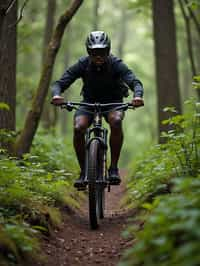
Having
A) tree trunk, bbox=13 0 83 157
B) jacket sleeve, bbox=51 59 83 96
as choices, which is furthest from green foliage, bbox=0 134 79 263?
tree trunk, bbox=13 0 83 157

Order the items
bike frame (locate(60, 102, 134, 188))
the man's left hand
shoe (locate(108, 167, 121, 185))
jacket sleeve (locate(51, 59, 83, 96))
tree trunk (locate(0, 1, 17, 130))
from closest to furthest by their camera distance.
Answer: the man's left hand
bike frame (locate(60, 102, 134, 188))
shoe (locate(108, 167, 121, 185))
jacket sleeve (locate(51, 59, 83, 96))
tree trunk (locate(0, 1, 17, 130))

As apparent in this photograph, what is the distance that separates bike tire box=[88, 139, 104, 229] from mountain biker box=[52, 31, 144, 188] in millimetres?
262

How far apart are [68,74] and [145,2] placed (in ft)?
31.3

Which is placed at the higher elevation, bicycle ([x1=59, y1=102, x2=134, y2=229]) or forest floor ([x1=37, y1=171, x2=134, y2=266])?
bicycle ([x1=59, y1=102, x2=134, y2=229])

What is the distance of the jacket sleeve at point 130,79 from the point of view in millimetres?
6523

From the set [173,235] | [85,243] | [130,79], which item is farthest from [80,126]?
[173,235]

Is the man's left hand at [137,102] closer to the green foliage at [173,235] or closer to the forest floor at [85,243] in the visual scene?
the forest floor at [85,243]

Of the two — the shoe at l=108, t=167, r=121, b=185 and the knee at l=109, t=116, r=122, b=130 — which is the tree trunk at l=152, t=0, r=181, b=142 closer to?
the shoe at l=108, t=167, r=121, b=185

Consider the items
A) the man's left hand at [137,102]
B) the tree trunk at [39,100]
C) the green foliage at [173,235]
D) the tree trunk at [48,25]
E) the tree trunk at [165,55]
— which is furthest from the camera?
the tree trunk at [48,25]

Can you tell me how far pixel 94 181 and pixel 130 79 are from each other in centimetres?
152

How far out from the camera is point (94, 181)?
612 centimetres

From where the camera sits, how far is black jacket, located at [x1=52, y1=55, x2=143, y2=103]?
266 inches

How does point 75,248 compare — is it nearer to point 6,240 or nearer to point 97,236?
point 97,236

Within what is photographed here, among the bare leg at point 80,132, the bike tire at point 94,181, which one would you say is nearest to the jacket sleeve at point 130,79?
the bare leg at point 80,132
